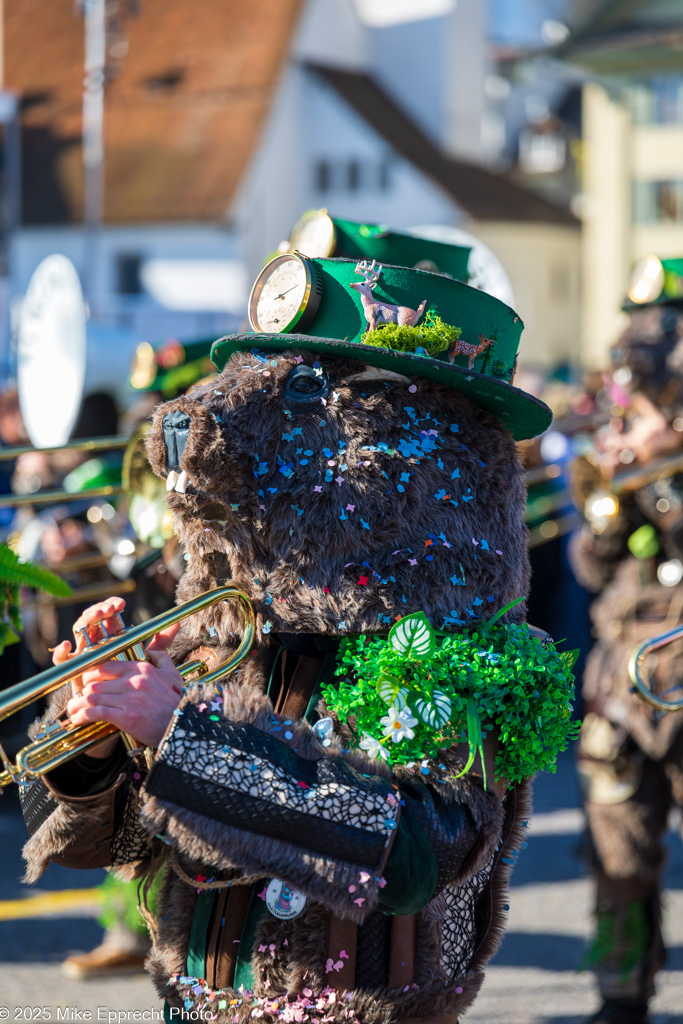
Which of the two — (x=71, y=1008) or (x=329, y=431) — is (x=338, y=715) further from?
(x=71, y=1008)

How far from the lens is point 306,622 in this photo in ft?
6.25

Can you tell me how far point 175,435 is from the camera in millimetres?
1904

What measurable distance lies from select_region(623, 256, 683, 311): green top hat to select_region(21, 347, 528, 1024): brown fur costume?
7.27 feet

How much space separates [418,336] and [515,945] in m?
3.22

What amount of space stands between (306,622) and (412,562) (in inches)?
7.2

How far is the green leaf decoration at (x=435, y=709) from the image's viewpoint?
1.84 m

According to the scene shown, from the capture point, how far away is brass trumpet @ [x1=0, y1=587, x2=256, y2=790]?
173cm

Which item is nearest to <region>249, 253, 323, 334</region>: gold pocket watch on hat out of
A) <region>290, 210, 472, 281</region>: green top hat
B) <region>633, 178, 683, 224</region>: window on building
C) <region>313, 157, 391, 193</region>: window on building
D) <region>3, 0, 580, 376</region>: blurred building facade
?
<region>290, 210, 472, 281</region>: green top hat

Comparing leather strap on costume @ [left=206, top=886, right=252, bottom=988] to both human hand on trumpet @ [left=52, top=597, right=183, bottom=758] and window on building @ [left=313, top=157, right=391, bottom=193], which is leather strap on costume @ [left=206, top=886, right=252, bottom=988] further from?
window on building @ [left=313, top=157, right=391, bottom=193]

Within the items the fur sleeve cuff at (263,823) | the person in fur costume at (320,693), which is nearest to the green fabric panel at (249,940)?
the person in fur costume at (320,693)

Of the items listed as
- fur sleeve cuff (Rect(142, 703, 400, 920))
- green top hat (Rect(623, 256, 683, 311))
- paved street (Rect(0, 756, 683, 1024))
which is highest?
green top hat (Rect(623, 256, 683, 311))

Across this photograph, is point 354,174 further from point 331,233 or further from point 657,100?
point 331,233

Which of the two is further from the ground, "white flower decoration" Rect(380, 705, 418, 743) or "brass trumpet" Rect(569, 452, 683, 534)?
"white flower decoration" Rect(380, 705, 418, 743)

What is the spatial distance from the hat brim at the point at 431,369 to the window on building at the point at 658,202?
84.1 ft
